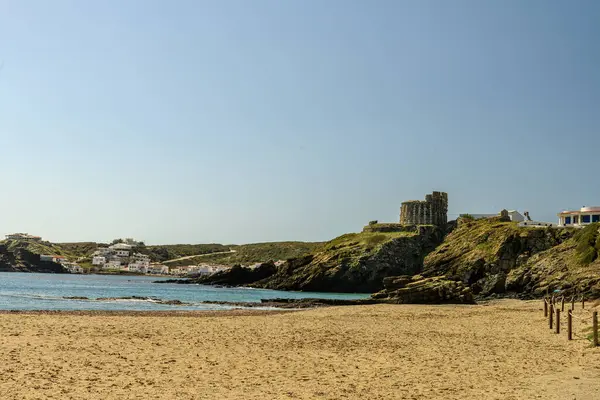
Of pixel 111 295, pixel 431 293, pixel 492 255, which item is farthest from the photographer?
pixel 492 255

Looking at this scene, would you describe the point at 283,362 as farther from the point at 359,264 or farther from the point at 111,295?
the point at 359,264

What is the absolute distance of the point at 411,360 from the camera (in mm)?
20312

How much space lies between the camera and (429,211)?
143500mm

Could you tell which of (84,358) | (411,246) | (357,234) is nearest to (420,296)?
(84,358)

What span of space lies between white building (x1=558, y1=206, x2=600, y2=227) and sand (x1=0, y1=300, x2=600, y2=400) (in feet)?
259

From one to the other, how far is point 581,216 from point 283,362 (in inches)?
3881

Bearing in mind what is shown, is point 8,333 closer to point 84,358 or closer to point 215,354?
point 84,358

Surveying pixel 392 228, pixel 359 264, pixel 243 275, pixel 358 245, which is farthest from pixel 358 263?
pixel 243 275

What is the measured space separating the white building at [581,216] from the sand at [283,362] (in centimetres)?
7901

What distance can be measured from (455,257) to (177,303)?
187ft

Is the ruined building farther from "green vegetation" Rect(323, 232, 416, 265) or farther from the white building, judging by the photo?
the white building

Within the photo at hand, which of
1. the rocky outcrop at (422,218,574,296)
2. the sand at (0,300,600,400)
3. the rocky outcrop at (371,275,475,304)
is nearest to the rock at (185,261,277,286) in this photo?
the rocky outcrop at (422,218,574,296)

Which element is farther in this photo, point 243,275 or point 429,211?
point 429,211

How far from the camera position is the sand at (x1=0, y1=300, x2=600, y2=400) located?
14695mm
